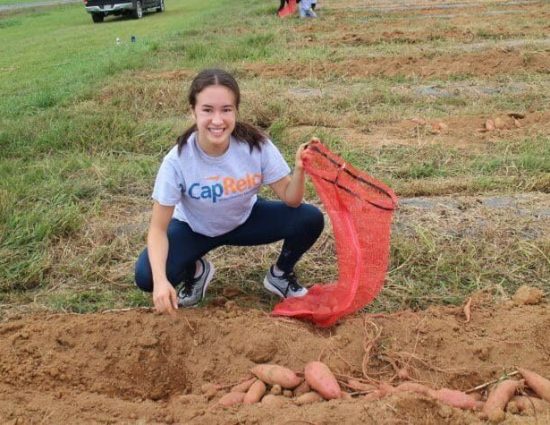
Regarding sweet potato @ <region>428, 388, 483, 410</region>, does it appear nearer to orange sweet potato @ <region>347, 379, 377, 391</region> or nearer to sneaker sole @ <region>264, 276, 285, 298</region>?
orange sweet potato @ <region>347, 379, 377, 391</region>

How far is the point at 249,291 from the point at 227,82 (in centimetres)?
117

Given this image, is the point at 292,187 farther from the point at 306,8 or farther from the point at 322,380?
the point at 306,8

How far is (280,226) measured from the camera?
2.88 metres

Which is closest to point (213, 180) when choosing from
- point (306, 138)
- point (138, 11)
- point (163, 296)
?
point (163, 296)

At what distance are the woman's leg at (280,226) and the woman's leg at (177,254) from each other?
→ 5.3 inches

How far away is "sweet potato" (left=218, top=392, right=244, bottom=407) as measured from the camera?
209 centimetres

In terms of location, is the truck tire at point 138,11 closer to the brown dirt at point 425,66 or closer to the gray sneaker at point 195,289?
the brown dirt at point 425,66

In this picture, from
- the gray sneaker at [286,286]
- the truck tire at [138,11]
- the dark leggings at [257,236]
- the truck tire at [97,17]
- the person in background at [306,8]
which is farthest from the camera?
the truck tire at [138,11]

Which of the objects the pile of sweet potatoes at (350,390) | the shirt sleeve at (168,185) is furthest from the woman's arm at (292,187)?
the pile of sweet potatoes at (350,390)

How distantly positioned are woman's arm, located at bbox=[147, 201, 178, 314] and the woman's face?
36cm

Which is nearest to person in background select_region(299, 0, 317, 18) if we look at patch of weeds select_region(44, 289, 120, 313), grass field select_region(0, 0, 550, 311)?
grass field select_region(0, 0, 550, 311)

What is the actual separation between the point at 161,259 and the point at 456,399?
125 cm

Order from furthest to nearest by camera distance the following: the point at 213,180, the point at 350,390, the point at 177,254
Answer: the point at 177,254
the point at 213,180
the point at 350,390

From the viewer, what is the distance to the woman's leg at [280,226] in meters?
2.87
